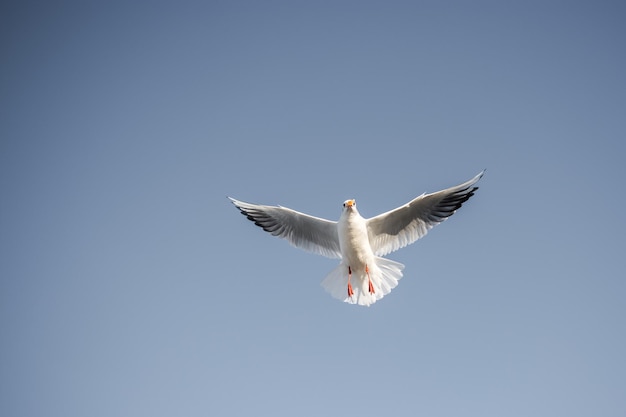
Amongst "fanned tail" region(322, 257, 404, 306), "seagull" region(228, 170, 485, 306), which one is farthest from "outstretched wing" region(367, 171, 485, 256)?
"fanned tail" region(322, 257, 404, 306)

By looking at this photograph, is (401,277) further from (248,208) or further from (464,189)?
(248,208)

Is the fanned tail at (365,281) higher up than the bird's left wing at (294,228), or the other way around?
the bird's left wing at (294,228)

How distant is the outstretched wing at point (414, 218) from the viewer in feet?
36.2

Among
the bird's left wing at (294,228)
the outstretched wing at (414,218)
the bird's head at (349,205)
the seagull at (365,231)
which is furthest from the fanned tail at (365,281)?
the bird's head at (349,205)

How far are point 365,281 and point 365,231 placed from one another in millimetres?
1046

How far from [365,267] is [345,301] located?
0.79 meters

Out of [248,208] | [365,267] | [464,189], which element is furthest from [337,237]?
[464,189]

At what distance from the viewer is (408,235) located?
11648 millimetres

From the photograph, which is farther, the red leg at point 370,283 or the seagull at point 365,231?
the red leg at point 370,283

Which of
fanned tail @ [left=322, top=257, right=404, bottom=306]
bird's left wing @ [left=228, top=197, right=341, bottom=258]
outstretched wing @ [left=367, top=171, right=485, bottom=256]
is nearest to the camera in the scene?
outstretched wing @ [left=367, top=171, right=485, bottom=256]

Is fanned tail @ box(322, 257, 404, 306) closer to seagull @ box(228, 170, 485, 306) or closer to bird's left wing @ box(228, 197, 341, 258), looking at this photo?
seagull @ box(228, 170, 485, 306)

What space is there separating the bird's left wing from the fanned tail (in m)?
0.67

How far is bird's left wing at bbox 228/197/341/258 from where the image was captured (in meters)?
12.0

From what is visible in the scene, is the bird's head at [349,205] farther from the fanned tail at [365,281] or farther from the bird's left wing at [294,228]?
the fanned tail at [365,281]
